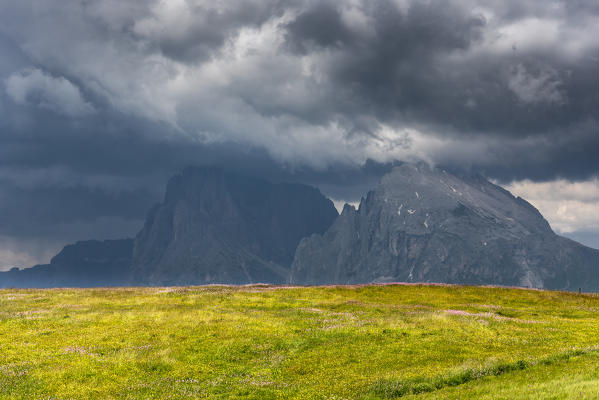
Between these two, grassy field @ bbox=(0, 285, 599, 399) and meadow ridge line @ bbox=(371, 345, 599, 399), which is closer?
meadow ridge line @ bbox=(371, 345, 599, 399)

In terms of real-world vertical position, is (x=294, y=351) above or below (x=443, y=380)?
below

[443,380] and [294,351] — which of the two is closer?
[443,380]

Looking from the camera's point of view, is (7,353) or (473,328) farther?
(473,328)

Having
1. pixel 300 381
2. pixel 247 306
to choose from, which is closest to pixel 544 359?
pixel 300 381

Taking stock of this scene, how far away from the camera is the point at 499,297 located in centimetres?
5972

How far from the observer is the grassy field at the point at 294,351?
845 inches

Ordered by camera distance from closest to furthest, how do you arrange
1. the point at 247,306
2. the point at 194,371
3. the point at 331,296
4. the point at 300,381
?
the point at 300,381, the point at 194,371, the point at 247,306, the point at 331,296

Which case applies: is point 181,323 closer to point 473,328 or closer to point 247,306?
point 247,306

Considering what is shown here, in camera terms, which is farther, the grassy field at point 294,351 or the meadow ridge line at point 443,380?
the grassy field at point 294,351

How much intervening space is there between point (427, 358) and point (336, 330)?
898 centimetres

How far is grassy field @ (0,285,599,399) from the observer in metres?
21.5

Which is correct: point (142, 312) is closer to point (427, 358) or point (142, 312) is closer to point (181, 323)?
point (181, 323)

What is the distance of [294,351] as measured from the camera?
29.3 meters

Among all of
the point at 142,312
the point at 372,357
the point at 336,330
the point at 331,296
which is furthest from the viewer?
the point at 331,296
